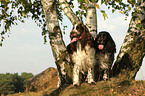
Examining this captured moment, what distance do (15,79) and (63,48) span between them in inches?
653

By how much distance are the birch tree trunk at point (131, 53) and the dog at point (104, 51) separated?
0.74 meters

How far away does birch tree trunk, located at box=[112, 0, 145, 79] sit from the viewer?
299 inches

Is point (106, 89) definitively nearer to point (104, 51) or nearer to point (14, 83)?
point (104, 51)

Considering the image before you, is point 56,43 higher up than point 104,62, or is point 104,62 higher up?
point 56,43

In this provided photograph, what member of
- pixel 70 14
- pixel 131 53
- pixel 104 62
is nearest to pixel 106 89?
pixel 104 62

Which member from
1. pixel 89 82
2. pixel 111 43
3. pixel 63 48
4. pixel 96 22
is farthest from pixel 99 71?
pixel 96 22

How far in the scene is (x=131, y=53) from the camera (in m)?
7.73

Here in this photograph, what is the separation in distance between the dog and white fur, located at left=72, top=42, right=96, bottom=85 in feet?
1.56

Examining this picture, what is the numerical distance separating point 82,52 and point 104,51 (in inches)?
39.5

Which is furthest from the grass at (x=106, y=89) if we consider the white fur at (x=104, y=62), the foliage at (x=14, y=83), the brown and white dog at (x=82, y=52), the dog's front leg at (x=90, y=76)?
the foliage at (x=14, y=83)

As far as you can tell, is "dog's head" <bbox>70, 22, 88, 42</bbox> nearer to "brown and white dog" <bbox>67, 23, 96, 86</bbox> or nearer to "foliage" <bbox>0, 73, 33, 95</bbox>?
"brown and white dog" <bbox>67, 23, 96, 86</bbox>

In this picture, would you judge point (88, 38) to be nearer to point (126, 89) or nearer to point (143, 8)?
point (126, 89)

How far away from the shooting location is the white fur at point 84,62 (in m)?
6.61

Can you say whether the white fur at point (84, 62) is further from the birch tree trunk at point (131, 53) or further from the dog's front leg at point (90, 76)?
the birch tree trunk at point (131, 53)
